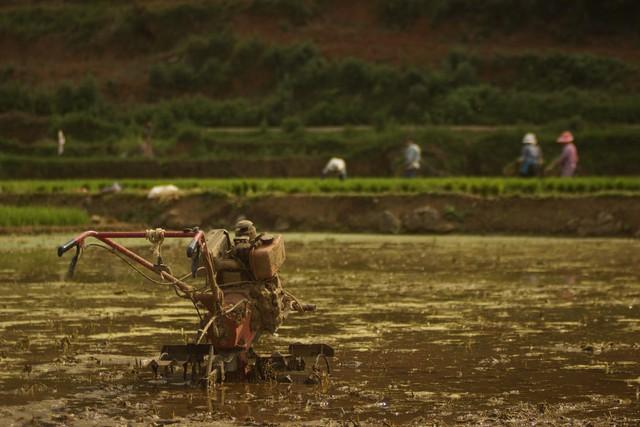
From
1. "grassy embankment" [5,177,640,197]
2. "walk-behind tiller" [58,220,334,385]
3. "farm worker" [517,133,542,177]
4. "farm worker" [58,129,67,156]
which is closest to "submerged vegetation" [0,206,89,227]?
"grassy embankment" [5,177,640,197]

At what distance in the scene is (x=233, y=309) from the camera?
392 inches

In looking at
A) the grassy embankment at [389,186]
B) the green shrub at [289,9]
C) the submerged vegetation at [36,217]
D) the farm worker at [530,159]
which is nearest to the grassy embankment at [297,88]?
the green shrub at [289,9]

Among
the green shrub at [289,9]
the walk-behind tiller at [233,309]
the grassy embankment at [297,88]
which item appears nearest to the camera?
the walk-behind tiller at [233,309]

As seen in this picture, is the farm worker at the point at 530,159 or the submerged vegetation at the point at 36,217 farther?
the farm worker at the point at 530,159

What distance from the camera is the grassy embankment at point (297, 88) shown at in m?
36.6

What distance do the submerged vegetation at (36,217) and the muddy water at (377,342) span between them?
175 inches

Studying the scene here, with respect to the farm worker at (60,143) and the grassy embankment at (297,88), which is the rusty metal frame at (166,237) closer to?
the grassy embankment at (297,88)

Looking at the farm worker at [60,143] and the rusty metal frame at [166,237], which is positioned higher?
the farm worker at [60,143]

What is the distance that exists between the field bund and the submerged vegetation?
297mm

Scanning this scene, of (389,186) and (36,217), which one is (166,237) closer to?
(36,217)

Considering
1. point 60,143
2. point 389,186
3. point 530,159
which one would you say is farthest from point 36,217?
point 60,143

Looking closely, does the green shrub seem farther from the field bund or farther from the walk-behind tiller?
the walk-behind tiller

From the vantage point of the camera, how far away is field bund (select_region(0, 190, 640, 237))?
2497 centimetres

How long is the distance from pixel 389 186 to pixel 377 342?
1550cm
